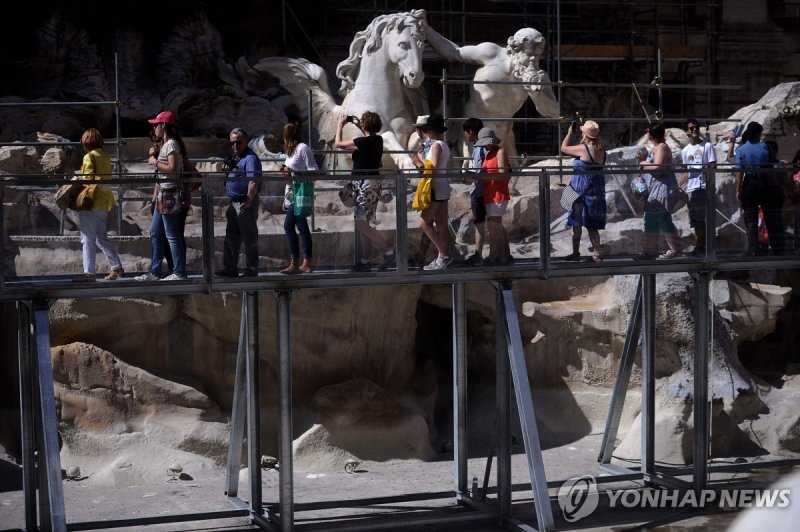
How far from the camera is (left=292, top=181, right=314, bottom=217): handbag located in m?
10.1

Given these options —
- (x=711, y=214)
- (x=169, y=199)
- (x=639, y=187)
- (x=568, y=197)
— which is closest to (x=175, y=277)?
(x=169, y=199)

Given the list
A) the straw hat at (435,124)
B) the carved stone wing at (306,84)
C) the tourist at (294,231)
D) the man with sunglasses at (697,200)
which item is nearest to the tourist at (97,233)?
the tourist at (294,231)

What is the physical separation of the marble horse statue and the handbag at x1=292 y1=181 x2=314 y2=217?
5.63 metres

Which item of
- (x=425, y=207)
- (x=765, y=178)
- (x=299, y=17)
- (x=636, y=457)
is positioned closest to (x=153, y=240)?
(x=425, y=207)

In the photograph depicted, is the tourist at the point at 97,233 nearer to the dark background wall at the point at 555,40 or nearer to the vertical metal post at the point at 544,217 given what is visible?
the vertical metal post at the point at 544,217

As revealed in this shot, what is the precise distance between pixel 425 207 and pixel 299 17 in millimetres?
10267

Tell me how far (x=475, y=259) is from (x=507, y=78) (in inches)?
249

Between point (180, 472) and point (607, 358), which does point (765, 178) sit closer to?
point (607, 358)

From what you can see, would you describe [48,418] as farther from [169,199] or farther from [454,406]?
[454,406]

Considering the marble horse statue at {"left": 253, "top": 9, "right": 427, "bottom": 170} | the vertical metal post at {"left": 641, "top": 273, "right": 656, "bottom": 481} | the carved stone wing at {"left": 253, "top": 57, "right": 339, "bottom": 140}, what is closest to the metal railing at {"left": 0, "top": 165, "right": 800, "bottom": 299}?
the vertical metal post at {"left": 641, "top": 273, "right": 656, "bottom": 481}

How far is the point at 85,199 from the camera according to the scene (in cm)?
962

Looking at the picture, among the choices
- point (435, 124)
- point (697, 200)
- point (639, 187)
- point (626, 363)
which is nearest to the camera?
point (435, 124)

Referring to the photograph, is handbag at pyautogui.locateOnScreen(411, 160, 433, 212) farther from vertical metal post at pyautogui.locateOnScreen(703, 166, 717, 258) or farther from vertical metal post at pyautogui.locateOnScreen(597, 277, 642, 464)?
vertical metal post at pyautogui.locateOnScreen(597, 277, 642, 464)

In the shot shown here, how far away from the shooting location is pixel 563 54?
1980cm
